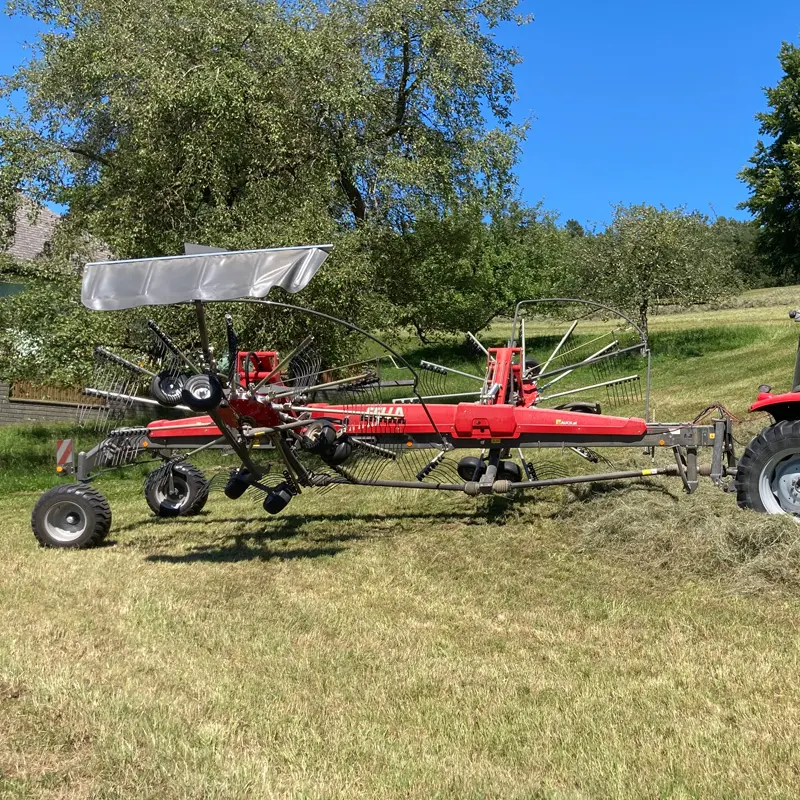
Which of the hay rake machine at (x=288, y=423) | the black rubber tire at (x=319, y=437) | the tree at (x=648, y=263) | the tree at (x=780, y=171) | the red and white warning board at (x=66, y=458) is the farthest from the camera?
the tree at (x=780, y=171)

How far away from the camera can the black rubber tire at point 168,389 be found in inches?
249

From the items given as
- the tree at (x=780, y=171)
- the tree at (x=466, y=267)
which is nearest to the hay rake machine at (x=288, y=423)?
the tree at (x=466, y=267)

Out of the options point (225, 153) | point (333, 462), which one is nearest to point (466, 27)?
point (225, 153)

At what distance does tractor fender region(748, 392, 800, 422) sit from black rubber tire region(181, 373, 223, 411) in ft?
14.5

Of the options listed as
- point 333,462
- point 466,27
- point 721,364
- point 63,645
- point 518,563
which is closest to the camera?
point 63,645

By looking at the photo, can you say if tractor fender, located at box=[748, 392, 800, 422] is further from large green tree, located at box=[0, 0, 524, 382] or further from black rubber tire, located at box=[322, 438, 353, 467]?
large green tree, located at box=[0, 0, 524, 382]

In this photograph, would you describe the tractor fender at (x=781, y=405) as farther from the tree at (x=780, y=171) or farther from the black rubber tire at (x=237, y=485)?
the tree at (x=780, y=171)

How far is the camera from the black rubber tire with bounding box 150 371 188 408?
20.8 ft

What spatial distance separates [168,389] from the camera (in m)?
6.40

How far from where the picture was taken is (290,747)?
12.4 ft

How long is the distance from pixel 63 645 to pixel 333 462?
2.94m

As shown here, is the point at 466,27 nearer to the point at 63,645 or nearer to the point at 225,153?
the point at 225,153

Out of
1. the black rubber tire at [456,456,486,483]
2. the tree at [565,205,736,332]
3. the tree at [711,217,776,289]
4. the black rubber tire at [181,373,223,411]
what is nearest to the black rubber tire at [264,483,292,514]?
the black rubber tire at [181,373,223,411]

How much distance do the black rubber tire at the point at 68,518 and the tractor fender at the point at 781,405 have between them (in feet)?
19.2
